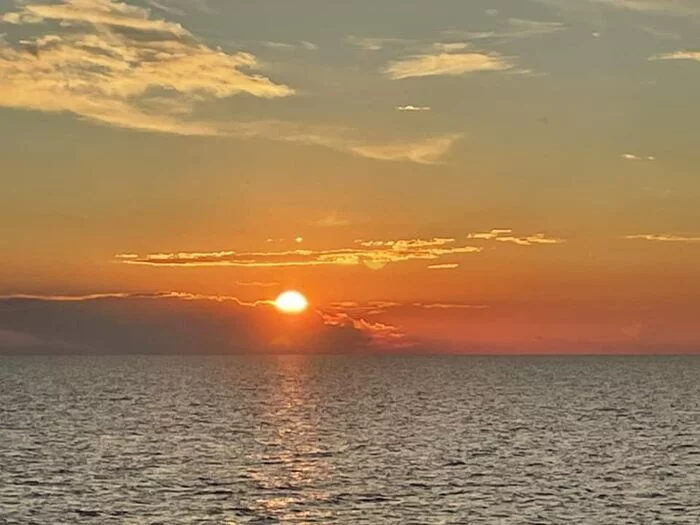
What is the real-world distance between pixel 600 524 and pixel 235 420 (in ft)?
278

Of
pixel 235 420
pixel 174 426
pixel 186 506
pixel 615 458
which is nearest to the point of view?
pixel 186 506

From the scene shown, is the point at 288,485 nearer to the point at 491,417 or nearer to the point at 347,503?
the point at 347,503

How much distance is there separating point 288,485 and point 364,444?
101ft

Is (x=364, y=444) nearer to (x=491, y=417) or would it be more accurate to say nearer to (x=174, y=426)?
(x=174, y=426)

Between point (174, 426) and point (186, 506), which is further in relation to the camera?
point (174, 426)

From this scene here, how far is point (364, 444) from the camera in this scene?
107 m

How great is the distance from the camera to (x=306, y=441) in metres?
111

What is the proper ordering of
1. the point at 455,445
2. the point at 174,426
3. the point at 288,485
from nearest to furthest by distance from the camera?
the point at 288,485
the point at 455,445
the point at 174,426

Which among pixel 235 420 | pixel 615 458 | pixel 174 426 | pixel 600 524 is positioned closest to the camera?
pixel 600 524

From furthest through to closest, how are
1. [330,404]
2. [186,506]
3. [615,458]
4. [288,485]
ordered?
[330,404] < [615,458] < [288,485] < [186,506]

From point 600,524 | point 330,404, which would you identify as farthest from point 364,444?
point 330,404

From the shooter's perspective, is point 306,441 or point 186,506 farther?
point 306,441

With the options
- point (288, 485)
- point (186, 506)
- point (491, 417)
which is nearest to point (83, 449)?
point (288, 485)

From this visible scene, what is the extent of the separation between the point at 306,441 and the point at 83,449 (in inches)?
908
